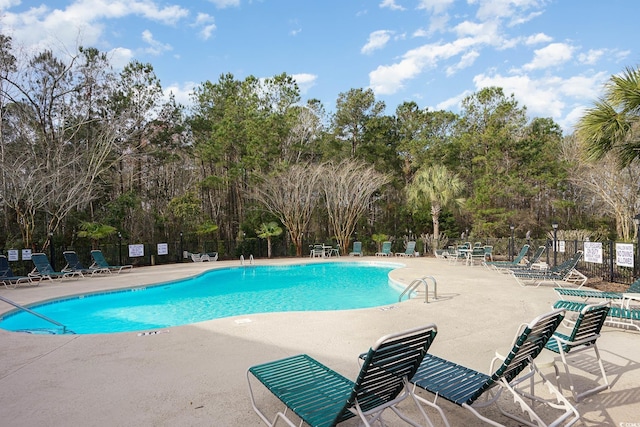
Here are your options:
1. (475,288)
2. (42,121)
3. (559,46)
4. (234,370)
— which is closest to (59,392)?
(234,370)

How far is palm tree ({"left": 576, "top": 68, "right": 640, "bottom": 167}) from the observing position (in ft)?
19.9

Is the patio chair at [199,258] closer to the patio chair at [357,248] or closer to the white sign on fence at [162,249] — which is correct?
the white sign on fence at [162,249]

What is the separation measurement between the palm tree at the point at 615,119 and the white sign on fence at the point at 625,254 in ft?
7.14

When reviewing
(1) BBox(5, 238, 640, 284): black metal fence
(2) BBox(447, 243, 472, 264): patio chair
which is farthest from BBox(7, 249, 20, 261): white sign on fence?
(2) BBox(447, 243, 472, 264): patio chair

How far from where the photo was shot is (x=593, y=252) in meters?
8.74

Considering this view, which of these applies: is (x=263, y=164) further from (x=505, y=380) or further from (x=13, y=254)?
(x=505, y=380)

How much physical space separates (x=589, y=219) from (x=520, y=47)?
13602 mm

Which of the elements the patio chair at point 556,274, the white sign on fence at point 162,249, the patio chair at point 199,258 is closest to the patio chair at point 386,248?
the patio chair at point 199,258

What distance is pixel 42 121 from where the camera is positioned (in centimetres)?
1477

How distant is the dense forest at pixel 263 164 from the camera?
1418 cm

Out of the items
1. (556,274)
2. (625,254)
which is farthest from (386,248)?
(625,254)

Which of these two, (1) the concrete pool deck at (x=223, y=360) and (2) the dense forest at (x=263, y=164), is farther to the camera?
(2) the dense forest at (x=263, y=164)

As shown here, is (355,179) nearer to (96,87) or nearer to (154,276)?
(154,276)

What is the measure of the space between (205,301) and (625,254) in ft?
30.6
